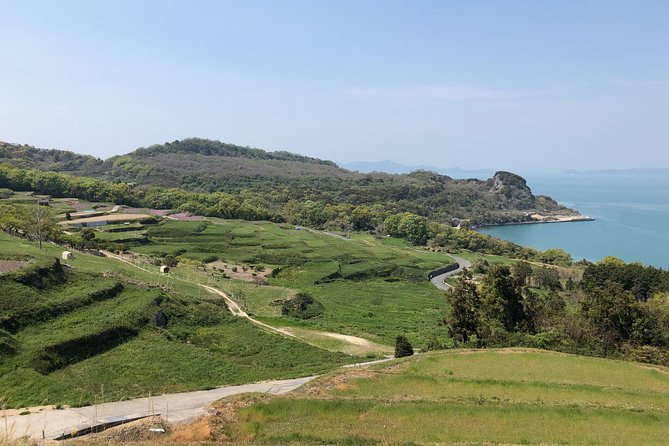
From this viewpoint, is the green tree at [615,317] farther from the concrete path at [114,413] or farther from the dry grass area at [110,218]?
the dry grass area at [110,218]

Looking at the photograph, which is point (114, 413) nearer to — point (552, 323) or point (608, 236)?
point (552, 323)

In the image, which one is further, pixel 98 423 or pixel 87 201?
pixel 87 201

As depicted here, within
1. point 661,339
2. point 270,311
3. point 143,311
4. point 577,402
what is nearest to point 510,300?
point 661,339

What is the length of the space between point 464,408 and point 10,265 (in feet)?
92.7

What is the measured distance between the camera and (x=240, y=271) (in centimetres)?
6650

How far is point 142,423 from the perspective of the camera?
1620 cm

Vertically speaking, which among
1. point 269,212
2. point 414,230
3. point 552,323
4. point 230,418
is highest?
point 269,212

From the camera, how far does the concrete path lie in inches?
661

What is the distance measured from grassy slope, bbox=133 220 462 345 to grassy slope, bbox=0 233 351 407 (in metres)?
8.63

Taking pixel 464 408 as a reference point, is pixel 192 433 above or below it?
above

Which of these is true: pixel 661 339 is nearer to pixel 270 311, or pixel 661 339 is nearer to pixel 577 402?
pixel 577 402

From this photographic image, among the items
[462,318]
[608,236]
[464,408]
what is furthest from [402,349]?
[608,236]

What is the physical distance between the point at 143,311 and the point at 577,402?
24.2 metres

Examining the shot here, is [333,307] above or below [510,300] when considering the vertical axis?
below
